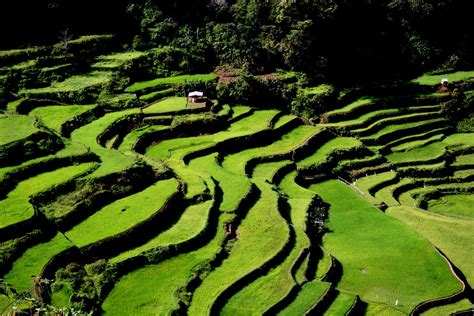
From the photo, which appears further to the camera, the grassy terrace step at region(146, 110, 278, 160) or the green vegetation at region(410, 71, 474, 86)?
the green vegetation at region(410, 71, 474, 86)

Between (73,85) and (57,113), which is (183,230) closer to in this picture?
(57,113)

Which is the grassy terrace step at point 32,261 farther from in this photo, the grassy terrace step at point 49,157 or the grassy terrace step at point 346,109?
the grassy terrace step at point 346,109

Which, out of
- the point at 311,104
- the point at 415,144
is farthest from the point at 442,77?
the point at 311,104

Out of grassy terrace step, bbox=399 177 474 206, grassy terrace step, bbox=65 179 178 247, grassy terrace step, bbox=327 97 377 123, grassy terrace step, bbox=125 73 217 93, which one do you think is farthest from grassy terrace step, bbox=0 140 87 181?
grassy terrace step, bbox=327 97 377 123

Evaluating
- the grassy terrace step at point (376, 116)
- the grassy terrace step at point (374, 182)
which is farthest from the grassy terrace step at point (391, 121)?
the grassy terrace step at point (374, 182)

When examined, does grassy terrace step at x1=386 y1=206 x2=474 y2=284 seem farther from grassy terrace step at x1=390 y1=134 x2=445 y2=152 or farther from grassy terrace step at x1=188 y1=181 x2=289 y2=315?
grassy terrace step at x1=390 y1=134 x2=445 y2=152

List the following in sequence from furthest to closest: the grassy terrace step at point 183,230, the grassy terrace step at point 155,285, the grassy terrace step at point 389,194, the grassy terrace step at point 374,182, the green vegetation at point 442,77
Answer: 1. the green vegetation at point 442,77
2. the grassy terrace step at point 374,182
3. the grassy terrace step at point 389,194
4. the grassy terrace step at point 183,230
5. the grassy terrace step at point 155,285

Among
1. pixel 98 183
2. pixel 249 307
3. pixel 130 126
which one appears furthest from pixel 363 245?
pixel 130 126
